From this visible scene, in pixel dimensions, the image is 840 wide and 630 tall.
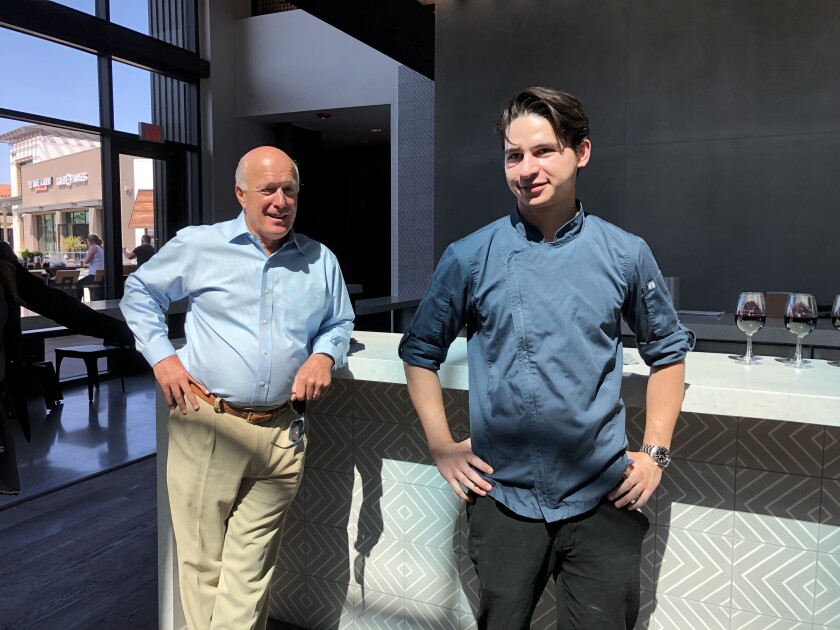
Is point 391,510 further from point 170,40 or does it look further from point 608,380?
point 170,40

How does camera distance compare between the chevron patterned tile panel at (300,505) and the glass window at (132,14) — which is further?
the glass window at (132,14)

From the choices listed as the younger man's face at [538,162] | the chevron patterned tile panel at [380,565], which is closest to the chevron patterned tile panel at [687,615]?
the chevron patterned tile panel at [380,565]

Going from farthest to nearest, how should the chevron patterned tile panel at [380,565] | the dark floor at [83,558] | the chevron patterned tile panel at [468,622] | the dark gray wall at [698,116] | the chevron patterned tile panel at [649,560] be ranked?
the dark gray wall at [698,116], the dark floor at [83,558], the chevron patterned tile panel at [380,565], the chevron patterned tile panel at [468,622], the chevron patterned tile panel at [649,560]

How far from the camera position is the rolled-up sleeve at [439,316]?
1.30 meters

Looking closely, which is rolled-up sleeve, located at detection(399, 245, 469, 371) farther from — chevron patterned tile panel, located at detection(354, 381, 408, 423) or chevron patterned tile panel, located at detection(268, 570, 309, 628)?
chevron patterned tile panel, located at detection(268, 570, 309, 628)

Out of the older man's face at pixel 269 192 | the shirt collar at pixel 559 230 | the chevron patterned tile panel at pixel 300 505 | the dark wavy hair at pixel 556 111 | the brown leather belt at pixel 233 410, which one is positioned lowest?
the chevron patterned tile panel at pixel 300 505

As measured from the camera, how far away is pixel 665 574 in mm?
1887

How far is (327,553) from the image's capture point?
232cm

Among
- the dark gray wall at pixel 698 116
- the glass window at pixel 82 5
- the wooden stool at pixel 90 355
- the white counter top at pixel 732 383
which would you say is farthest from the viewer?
the glass window at pixel 82 5

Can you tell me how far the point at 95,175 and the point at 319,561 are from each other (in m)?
6.78

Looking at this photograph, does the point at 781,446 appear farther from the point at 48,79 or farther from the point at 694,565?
the point at 48,79

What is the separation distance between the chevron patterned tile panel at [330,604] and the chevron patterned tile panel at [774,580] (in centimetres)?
123

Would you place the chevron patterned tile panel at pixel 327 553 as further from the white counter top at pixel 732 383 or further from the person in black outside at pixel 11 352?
the person in black outside at pixel 11 352

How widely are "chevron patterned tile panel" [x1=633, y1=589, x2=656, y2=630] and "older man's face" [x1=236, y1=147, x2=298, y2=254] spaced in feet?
4.84
